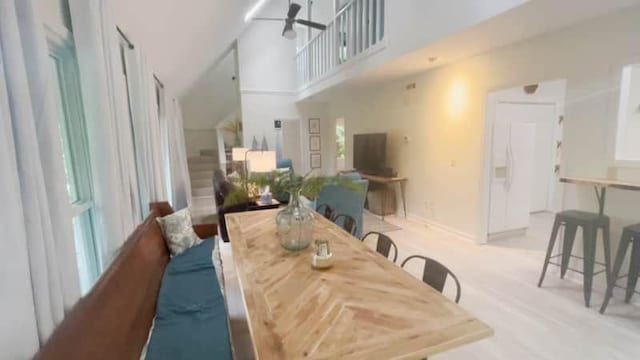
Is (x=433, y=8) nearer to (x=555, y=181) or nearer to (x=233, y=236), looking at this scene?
(x=233, y=236)

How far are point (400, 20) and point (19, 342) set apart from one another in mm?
3991

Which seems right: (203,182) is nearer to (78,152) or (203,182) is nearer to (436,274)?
(78,152)

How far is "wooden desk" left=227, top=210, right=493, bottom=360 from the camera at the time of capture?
102 cm

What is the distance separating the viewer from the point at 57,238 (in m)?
1.15

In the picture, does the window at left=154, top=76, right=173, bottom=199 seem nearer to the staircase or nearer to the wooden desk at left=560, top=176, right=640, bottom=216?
the staircase

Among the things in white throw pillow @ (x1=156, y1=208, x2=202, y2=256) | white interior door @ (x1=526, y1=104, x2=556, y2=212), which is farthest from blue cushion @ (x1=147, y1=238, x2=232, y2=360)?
white interior door @ (x1=526, y1=104, x2=556, y2=212)

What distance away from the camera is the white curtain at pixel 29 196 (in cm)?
86

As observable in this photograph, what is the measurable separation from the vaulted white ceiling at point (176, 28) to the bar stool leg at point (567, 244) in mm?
4294

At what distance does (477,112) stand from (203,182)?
21.5 feet

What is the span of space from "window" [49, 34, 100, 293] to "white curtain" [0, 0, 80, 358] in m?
0.92

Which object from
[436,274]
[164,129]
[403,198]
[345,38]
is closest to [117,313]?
[436,274]

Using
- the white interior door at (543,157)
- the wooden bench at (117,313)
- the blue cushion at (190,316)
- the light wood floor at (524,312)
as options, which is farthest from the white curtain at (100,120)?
the white interior door at (543,157)

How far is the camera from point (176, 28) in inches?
150

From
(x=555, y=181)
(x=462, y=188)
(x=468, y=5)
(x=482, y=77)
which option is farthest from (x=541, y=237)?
(x=468, y=5)
